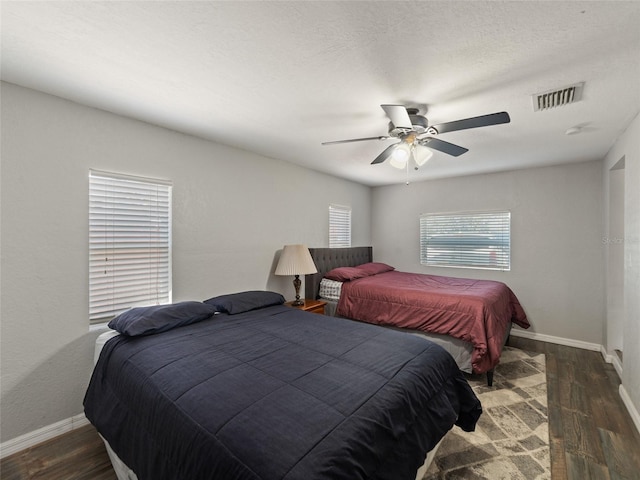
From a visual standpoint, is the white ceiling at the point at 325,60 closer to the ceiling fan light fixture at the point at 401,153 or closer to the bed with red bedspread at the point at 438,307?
the ceiling fan light fixture at the point at 401,153

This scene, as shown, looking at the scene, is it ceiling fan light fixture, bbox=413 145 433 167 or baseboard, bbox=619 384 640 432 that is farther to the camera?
ceiling fan light fixture, bbox=413 145 433 167

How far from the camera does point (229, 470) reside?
101 cm

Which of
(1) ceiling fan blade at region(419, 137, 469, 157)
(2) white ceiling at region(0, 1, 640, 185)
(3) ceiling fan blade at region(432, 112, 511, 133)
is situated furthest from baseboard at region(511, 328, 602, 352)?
(3) ceiling fan blade at region(432, 112, 511, 133)

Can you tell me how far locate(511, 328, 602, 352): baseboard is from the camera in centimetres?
374

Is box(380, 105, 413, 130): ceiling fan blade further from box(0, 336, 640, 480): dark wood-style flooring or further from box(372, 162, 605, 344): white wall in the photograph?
box(372, 162, 605, 344): white wall

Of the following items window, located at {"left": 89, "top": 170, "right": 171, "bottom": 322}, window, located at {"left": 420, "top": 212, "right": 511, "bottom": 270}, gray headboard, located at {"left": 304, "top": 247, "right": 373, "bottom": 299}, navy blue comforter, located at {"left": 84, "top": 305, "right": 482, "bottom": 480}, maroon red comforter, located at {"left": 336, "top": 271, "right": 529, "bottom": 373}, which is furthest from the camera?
window, located at {"left": 420, "top": 212, "right": 511, "bottom": 270}

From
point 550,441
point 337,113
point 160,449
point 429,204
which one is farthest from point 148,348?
point 429,204

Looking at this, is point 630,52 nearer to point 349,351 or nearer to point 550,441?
point 349,351

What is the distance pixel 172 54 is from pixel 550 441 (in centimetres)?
362

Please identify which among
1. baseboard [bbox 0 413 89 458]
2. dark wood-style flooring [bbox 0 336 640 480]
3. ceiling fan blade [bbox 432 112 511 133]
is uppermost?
ceiling fan blade [bbox 432 112 511 133]

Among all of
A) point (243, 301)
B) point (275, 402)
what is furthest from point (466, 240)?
point (275, 402)

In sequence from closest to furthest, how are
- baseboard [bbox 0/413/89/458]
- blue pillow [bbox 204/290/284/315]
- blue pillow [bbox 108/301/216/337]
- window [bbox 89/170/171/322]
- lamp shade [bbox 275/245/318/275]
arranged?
baseboard [bbox 0/413/89/458]
blue pillow [bbox 108/301/216/337]
window [bbox 89/170/171/322]
blue pillow [bbox 204/290/284/315]
lamp shade [bbox 275/245/318/275]

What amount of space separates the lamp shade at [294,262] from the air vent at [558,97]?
2.63 m

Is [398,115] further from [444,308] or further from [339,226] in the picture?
[339,226]
